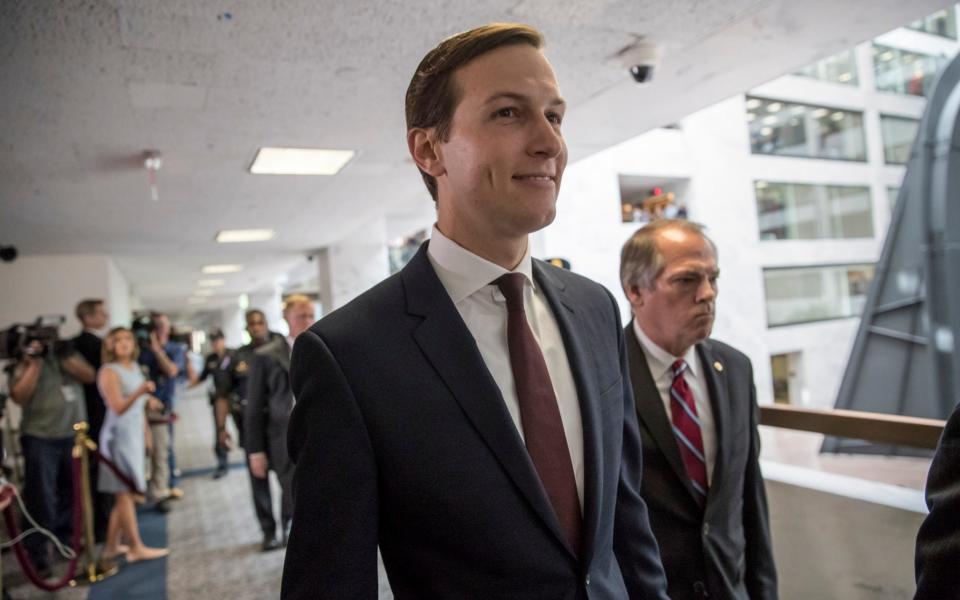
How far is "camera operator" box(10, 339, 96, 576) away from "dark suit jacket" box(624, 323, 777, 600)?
4.16m

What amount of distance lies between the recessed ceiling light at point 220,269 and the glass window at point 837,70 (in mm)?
17805

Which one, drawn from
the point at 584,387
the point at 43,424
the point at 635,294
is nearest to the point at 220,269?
the point at 43,424

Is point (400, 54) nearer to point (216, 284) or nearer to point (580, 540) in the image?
point (580, 540)

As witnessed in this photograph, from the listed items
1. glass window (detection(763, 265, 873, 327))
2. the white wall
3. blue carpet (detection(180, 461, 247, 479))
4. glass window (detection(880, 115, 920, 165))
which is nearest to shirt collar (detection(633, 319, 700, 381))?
blue carpet (detection(180, 461, 247, 479))

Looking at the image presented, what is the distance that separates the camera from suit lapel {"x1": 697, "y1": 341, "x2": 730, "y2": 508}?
5.02 feet

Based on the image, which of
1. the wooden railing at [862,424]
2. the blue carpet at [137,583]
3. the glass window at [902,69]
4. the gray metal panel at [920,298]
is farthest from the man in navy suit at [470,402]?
the glass window at [902,69]

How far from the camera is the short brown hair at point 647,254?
1.82 metres

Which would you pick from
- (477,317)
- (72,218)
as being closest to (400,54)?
(477,317)

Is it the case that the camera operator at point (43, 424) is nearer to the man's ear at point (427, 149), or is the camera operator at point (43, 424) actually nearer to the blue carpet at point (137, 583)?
the blue carpet at point (137, 583)

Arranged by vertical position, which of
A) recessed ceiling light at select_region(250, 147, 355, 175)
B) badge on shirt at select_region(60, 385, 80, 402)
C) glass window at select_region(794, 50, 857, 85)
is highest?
glass window at select_region(794, 50, 857, 85)

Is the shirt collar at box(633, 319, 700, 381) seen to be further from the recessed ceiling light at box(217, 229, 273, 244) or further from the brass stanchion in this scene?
the recessed ceiling light at box(217, 229, 273, 244)

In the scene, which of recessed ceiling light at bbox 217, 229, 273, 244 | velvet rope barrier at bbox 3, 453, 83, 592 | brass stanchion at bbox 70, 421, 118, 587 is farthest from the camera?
recessed ceiling light at bbox 217, 229, 273, 244

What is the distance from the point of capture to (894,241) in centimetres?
931

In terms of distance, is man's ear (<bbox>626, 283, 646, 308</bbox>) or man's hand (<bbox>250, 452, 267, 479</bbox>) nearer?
man's ear (<bbox>626, 283, 646, 308</bbox>)
